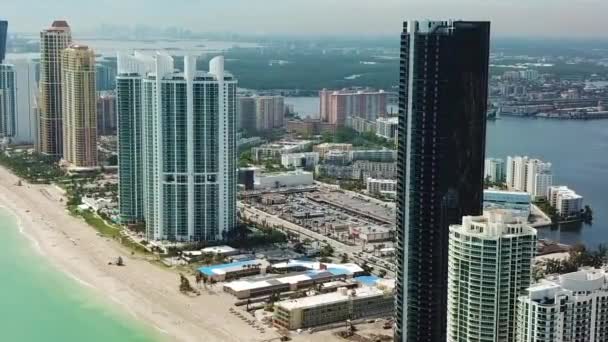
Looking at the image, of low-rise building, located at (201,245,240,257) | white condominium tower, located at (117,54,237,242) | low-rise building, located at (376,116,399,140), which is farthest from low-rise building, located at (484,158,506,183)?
low-rise building, located at (201,245,240,257)

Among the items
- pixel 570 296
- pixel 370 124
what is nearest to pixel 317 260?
pixel 570 296

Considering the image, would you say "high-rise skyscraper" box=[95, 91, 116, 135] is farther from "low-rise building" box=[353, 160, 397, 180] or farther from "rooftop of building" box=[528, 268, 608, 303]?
"rooftop of building" box=[528, 268, 608, 303]

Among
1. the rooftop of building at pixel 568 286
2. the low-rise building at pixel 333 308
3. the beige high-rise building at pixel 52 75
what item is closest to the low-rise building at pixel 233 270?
the low-rise building at pixel 333 308

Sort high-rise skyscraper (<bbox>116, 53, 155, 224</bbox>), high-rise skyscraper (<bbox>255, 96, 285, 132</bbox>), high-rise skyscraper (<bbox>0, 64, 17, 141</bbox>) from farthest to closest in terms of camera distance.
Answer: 1. high-rise skyscraper (<bbox>255, 96, 285, 132</bbox>)
2. high-rise skyscraper (<bbox>0, 64, 17, 141</bbox>)
3. high-rise skyscraper (<bbox>116, 53, 155, 224</bbox>)

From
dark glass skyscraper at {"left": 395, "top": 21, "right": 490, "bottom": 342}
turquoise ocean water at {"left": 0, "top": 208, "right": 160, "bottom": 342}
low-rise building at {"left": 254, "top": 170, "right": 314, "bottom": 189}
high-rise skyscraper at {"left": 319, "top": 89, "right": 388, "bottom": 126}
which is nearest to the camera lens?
dark glass skyscraper at {"left": 395, "top": 21, "right": 490, "bottom": 342}

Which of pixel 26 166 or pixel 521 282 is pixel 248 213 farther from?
pixel 521 282
